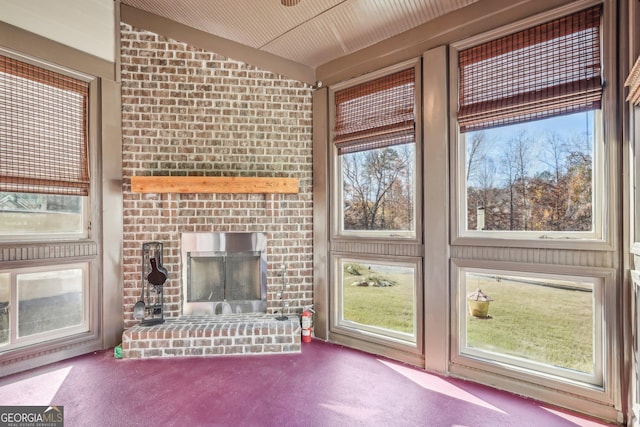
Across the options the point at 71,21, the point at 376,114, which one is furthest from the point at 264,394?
the point at 71,21

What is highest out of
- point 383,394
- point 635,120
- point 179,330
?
point 635,120

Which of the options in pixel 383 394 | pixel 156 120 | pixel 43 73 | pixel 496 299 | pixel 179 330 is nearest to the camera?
pixel 383 394

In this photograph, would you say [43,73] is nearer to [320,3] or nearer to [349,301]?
[320,3]

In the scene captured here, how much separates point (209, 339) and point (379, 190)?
6.98 ft

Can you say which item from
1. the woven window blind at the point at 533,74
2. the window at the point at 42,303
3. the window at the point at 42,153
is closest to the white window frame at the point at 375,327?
the woven window blind at the point at 533,74

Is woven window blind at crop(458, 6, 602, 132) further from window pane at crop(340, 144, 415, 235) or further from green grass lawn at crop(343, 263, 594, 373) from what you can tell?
green grass lawn at crop(343, 263, 594, 373)

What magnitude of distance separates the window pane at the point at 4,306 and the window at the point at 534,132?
12.2 ft

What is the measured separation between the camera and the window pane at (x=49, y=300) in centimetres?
285

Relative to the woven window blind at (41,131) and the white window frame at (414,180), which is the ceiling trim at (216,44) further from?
the woven window blind at (41,131)

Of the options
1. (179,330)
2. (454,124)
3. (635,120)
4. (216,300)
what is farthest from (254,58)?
(635,120)

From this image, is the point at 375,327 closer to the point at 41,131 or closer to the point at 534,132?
the point at 534,132

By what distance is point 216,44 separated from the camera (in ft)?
11.3

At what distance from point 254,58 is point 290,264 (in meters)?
2.18

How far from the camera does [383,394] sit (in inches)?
95.3
